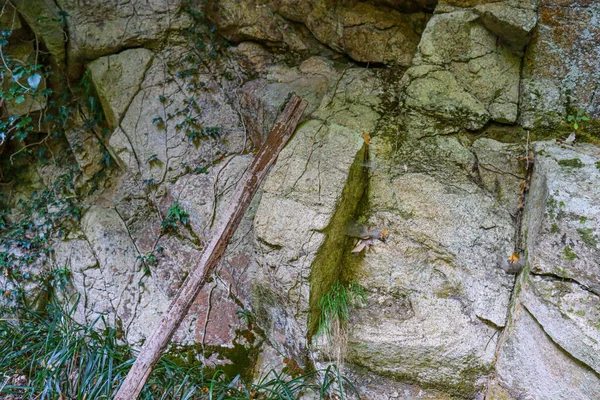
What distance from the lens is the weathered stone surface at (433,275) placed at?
8.50 ft

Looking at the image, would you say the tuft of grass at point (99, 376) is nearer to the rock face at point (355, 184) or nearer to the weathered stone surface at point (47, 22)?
the rock face at point (355, 184)

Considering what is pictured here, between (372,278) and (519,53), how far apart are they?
1825mm

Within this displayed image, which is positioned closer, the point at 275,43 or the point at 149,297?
the point at 149,297

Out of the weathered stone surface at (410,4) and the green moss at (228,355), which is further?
the weathered stone surface at (410,4)

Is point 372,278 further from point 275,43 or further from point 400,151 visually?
point 275,43

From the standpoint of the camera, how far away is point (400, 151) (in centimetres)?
303

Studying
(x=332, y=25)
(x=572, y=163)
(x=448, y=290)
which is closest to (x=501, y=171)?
(x=572, y=163)

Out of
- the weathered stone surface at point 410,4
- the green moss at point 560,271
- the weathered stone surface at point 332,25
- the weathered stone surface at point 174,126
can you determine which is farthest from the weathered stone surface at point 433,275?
the weathered stone surface at point 174,126

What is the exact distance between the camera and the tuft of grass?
2744mm

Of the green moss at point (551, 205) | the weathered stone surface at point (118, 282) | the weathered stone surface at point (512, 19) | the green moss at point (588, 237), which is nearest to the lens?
the green moss at point (588, 237)

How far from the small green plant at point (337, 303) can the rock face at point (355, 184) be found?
0.03 meters

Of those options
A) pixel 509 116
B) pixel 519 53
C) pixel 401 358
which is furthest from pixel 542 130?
pixel 401 358

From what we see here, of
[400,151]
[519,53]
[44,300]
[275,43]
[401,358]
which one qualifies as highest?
[519,53]

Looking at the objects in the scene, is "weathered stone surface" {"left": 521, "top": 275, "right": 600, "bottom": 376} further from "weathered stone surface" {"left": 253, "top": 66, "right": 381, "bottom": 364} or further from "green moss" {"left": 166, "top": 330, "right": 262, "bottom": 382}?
"green moss" {"left": 166, "top": 330, "right": 262, "bottom": 382}
